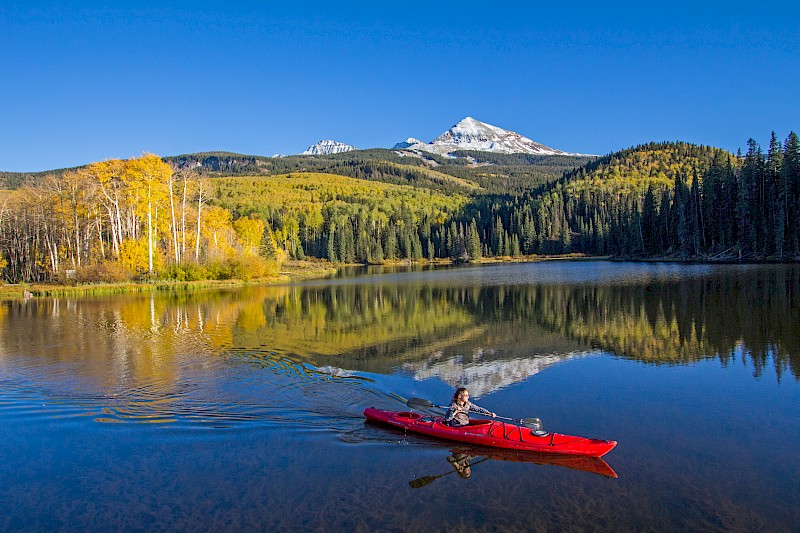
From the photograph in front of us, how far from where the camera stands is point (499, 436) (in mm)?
11305

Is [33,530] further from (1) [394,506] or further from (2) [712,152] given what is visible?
(2) [712,152]

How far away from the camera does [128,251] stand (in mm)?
54406

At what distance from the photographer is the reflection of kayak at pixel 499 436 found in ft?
34.7

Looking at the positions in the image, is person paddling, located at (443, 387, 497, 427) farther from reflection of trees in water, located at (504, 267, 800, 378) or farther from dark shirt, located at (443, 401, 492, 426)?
reflection of trees in water, located at (504, 267, 800, 378)

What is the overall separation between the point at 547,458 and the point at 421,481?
2.66m

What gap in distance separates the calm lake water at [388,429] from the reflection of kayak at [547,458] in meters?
0.10

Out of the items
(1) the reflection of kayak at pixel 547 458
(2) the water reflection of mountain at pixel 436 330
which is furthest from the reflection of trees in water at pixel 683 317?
(1) the reflection of kayak at pixel 547 458

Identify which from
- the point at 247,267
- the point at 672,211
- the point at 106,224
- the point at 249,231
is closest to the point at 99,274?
the point at 106,224

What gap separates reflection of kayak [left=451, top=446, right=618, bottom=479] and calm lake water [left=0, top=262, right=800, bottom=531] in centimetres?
10

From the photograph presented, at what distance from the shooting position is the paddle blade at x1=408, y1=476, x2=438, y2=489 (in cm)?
991

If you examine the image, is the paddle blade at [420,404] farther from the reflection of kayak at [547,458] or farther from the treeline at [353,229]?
the treeline at [353,229]

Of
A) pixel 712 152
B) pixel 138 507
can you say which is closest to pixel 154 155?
pixel 138 507

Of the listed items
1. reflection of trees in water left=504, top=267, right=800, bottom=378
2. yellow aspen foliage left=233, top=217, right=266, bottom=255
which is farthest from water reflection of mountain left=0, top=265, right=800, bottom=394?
yellow aspen foliage left=233, top=217, right=266, bottom=255

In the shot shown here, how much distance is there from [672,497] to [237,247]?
69.2m
